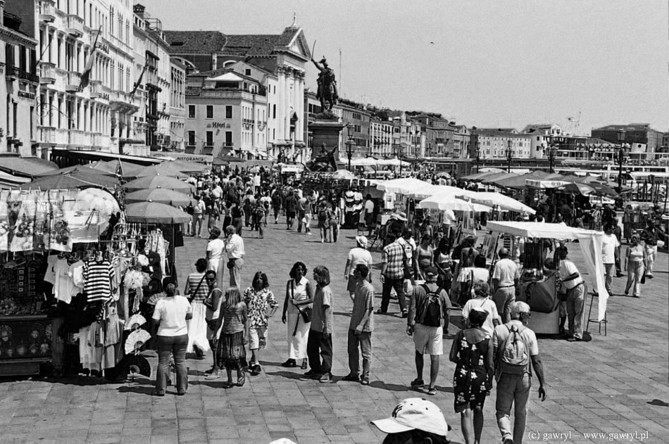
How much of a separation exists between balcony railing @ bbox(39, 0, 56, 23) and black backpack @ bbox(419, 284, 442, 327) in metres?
31.0

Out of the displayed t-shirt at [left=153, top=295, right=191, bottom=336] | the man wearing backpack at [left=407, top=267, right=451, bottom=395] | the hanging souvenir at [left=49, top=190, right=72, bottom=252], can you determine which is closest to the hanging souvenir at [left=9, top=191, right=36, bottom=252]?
the hanging souvenir at [left=49, top=190, right=72, bottom=252]

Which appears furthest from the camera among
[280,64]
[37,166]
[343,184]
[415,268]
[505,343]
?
[280,64]

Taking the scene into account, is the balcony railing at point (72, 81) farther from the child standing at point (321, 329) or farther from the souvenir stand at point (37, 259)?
the child standing at point (321, 329)

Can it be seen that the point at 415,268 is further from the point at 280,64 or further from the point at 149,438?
the point at 280,64

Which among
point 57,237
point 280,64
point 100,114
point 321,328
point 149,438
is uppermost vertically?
point 280,64

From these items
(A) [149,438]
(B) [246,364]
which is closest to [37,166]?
(B) [246,364]

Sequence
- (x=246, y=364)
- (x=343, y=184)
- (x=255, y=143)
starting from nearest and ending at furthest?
(x=246, y=364) → (x=343, y=184) → (x=255, y=143)

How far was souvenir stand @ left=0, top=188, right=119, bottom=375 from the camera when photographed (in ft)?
37.8

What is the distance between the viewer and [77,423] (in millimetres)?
9734

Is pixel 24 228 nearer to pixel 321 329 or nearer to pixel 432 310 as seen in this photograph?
pixel 321 329

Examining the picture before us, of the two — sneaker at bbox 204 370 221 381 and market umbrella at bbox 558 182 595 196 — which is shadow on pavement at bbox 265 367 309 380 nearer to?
sneaker at bbox 204 370 221 381

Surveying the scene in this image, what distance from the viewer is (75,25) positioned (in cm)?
4262

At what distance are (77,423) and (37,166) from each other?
1047cm

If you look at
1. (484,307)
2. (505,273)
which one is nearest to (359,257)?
(505,273)
